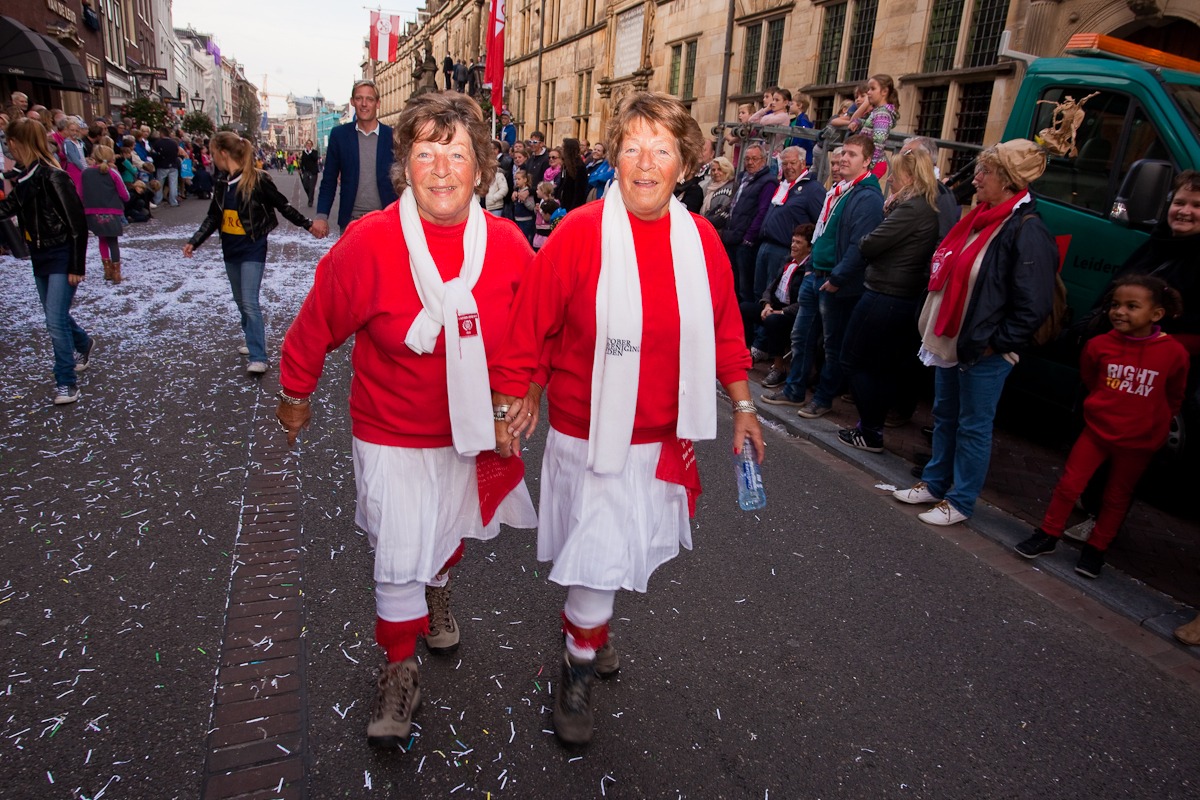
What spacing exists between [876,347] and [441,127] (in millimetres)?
3849

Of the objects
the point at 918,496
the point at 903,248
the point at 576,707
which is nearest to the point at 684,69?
the point at 903,248

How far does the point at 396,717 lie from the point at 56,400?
4437mm

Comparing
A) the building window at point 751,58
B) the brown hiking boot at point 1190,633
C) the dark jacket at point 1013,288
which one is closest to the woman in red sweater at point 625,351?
the dark jacket at point 1013,288

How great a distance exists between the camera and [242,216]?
605 centimetres

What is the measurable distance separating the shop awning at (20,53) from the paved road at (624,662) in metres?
20.7

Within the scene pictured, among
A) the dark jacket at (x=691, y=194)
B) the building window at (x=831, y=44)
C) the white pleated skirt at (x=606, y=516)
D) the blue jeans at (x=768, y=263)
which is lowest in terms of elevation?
the white pleated skirt at (x=606, y=516)

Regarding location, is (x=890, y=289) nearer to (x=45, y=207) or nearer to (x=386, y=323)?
(x=386, y=323)

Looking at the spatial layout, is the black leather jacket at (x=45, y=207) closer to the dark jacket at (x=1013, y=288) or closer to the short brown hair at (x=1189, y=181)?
the dark jacket at (x=1013, y=288)

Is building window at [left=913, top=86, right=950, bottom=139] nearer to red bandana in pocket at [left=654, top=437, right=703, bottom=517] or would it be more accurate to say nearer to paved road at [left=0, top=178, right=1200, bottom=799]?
paved road at [left=0, top=178, right=1200, bottom=799]

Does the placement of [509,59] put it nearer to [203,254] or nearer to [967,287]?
[203,254]

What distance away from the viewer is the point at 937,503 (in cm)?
470

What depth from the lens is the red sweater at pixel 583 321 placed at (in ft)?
7.71

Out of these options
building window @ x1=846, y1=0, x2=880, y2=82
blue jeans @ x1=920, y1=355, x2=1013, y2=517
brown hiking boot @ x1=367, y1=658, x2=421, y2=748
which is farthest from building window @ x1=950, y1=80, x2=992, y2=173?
brown hiking boot @ x1=367, y1=658, x2=421, y2=748

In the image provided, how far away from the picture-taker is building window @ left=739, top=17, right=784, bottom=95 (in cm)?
1895
